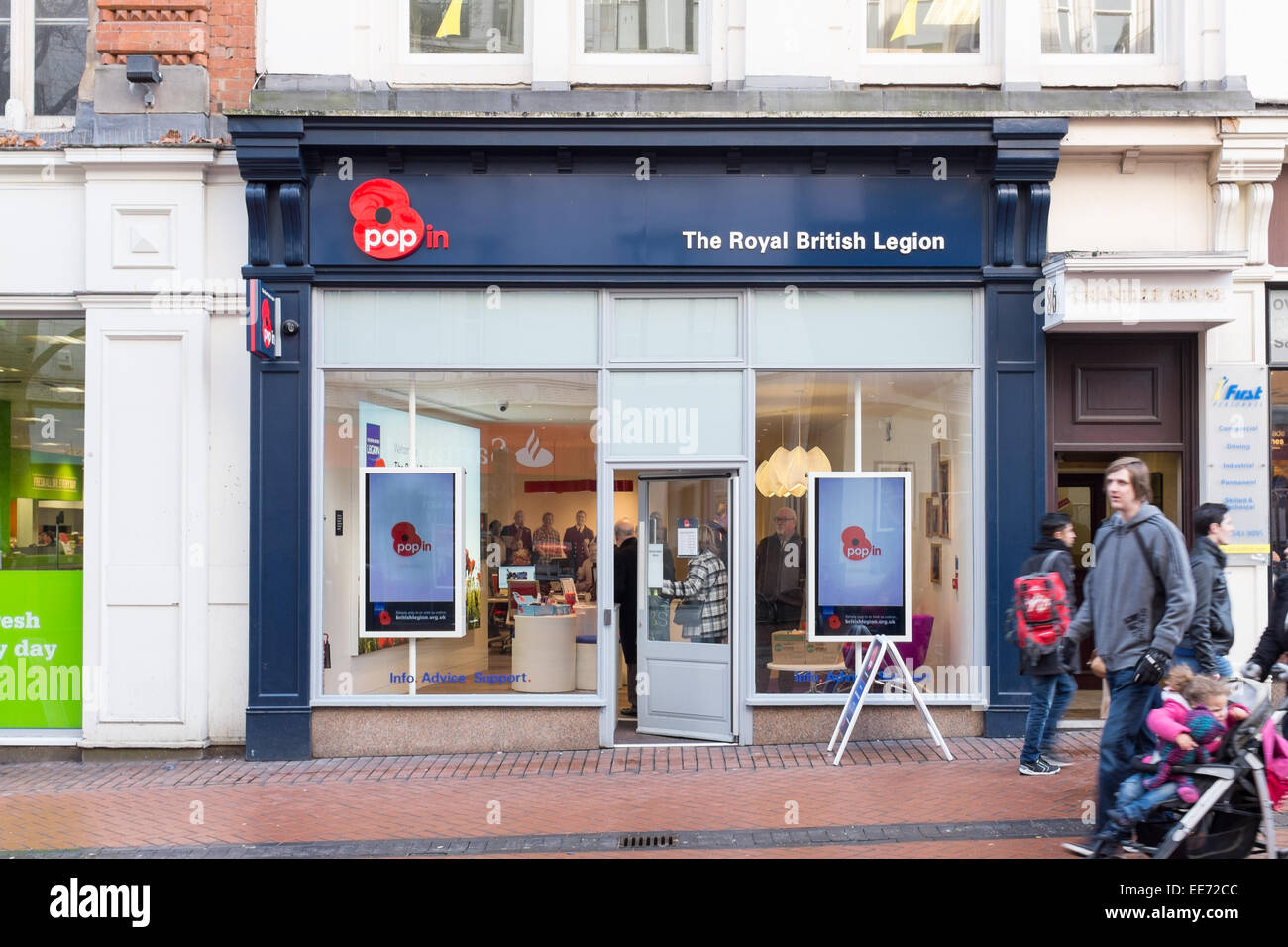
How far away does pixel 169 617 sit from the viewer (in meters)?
9.20

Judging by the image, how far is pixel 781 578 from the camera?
9.41m

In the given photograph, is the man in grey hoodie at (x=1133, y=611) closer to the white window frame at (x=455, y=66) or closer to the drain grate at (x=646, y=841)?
the drain grate at (x=646, y=841)

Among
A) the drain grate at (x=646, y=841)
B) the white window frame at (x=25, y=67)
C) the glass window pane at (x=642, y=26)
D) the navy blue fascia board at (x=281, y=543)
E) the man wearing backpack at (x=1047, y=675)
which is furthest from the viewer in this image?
the glass window pane at (x=642, y=26)

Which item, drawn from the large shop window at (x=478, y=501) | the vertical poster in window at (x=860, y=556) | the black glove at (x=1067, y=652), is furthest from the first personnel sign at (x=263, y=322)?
the black glove at (x=1067, y=652)

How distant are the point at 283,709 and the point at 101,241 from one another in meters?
4.17

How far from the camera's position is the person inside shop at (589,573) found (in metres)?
9.42

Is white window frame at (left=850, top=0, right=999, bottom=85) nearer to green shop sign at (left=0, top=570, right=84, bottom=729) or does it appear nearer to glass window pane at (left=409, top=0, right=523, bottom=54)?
glass window pane at (left=409, top=0, right=523, bottom=54)

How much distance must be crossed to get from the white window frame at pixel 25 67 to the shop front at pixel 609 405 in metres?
2.15

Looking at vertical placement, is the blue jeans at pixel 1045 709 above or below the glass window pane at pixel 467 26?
below

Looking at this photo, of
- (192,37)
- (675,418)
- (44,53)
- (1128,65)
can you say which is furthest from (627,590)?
(44,53)

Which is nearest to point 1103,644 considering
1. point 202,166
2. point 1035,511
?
point 1035,511

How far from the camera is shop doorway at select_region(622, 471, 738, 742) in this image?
9406mm

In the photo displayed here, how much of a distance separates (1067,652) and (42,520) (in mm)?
8293

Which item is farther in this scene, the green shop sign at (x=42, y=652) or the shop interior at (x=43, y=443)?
the shop interior at (x=43, y=443)
